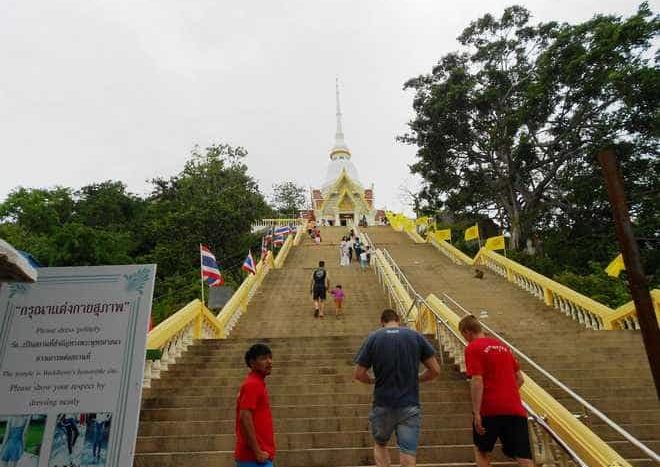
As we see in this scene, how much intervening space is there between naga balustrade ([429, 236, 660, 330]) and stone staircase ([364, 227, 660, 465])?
9.9 inches

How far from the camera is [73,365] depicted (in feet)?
10.1

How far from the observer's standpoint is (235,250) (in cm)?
2311

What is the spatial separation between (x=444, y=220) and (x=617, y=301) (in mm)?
21683

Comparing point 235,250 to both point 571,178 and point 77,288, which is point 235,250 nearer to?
point 571,178

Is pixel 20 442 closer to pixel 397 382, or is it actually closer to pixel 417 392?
pixel 397 382

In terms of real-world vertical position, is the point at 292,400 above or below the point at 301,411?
above

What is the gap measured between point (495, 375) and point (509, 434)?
0.44 metres

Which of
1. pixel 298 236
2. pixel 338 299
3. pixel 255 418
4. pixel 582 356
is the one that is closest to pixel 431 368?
pixel 255 418

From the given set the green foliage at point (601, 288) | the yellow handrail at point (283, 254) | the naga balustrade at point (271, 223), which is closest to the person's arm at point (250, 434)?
the green foliage at point (601, 288)

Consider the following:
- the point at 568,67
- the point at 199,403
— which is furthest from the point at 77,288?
the point at 568,67

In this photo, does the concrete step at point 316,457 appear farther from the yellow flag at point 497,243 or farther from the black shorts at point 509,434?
the yellow flag at point 497,243

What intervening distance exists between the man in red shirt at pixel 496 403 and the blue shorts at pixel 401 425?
48 centimetres

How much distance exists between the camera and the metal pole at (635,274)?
2.68 meters

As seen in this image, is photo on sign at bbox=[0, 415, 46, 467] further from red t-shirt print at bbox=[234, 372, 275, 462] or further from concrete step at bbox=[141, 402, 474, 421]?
concrete step at bbox=[141, 402, 474, 421]
